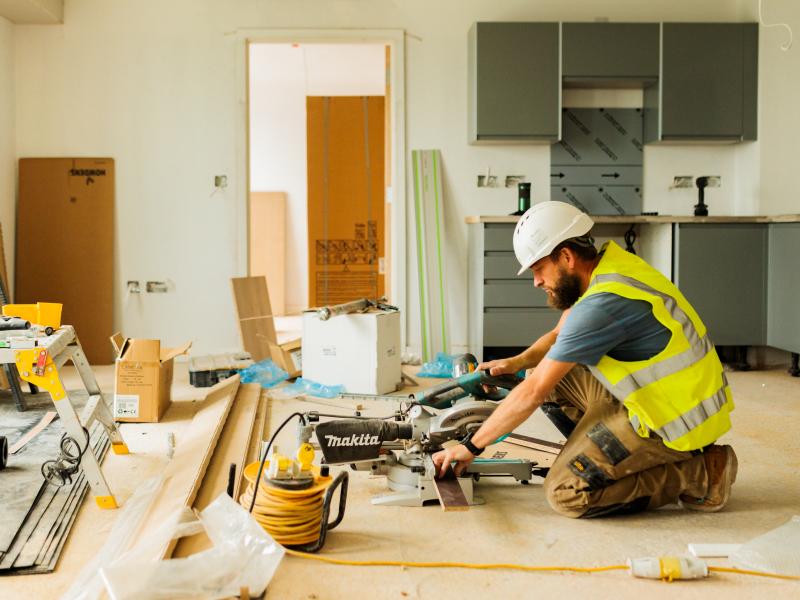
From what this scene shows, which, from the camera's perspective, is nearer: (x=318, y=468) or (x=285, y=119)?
(x=318, y=468)

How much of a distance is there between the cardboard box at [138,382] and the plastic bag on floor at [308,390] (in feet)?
2.37

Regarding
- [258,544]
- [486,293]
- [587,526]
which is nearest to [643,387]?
[587,526]

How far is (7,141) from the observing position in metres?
5.46

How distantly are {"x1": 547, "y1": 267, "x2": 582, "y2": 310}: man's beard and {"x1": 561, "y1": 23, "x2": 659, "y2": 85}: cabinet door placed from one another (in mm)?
3242

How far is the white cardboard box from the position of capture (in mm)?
4375

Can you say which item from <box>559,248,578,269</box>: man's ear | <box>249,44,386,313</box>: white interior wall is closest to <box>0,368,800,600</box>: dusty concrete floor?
<box>559,248,578,269</box>: man's ear

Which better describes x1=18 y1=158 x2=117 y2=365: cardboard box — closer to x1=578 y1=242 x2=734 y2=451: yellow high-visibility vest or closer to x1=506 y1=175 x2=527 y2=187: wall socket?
x1=506 y1=175 x2=527 y2=187: wall socket

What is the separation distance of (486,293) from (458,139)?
117cm

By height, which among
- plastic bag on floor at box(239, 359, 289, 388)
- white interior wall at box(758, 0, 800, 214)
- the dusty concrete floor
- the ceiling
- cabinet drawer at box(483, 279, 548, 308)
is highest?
the ceiling

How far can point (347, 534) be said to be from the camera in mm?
2340

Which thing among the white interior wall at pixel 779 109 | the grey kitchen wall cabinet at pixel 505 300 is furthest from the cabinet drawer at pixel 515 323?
the white interior wall at pixel 779 109

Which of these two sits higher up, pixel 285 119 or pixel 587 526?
pixel 285 119

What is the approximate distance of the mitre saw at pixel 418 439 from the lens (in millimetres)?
2566

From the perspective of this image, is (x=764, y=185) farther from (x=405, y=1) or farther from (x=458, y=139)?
(x=405, y=1)
